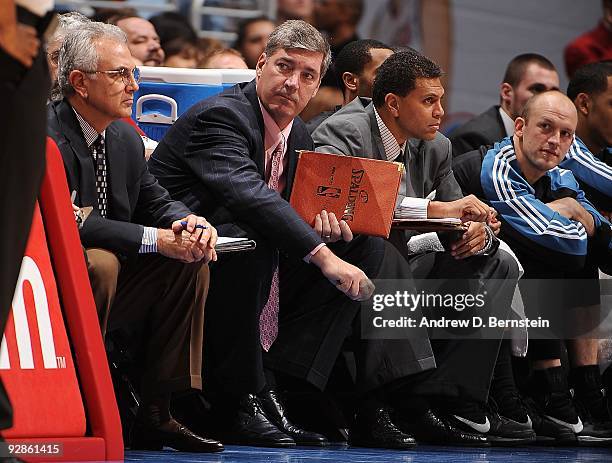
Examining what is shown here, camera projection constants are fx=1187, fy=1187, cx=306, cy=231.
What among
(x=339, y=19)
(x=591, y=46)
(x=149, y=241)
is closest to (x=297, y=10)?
(x=339, y=19)

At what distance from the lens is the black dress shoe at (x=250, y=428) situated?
3822 mm

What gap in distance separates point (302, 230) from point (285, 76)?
1.96 ft

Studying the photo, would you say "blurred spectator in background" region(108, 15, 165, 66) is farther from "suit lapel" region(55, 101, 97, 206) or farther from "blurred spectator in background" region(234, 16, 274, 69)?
"suit lapel" region(55, 101, 97, 206)

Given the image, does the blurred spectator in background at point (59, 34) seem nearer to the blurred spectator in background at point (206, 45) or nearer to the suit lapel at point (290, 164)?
the suit lapel at point (290, 164)

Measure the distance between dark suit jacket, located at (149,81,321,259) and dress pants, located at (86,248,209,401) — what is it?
35 cm

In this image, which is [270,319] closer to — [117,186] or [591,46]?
[117,186]

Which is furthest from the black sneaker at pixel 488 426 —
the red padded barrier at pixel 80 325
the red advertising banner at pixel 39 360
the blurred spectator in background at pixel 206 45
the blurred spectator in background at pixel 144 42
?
the blurred spectator in background at pixel 206 45

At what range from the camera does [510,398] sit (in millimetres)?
4566

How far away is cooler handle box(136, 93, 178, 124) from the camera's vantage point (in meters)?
4.49

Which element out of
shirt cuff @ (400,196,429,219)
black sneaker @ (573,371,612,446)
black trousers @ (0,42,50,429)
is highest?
black trousers @ (0,42,50,429)

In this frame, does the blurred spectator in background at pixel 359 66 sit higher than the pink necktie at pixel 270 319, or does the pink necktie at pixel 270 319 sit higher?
the blurred spectator in background at pixel 359 66

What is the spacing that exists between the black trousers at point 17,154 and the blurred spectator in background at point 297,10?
4931 mm

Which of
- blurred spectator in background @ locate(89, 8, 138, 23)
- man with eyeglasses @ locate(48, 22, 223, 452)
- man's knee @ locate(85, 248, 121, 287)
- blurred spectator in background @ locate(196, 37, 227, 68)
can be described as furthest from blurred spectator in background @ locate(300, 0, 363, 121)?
man's knee @ locate(85, 248, 121, 287)

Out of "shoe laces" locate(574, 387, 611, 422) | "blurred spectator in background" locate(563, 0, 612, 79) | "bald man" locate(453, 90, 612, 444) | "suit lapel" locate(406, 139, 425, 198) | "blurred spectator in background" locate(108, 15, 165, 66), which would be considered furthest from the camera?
"blurred spectator in background" locate(563, 0, 612, 79)
